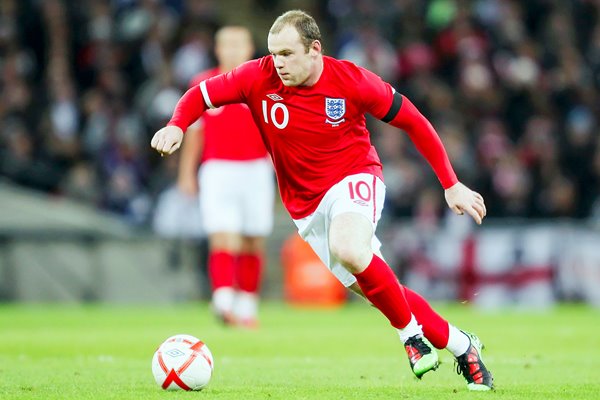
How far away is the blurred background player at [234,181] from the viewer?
12430 millimetres

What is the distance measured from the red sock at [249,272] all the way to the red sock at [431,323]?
555cm

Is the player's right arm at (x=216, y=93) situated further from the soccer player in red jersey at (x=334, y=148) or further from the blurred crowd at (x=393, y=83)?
the blurred crowd at (x=393, y=83)

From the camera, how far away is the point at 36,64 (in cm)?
2108

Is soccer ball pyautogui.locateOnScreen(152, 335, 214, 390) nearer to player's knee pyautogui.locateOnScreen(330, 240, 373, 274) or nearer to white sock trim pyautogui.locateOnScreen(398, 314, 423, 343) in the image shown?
player's knee pyautogui.locateOnScreen(330, 240, 373, 274)

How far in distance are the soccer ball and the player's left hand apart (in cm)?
168

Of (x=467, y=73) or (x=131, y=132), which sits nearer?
(x=131, y=132)

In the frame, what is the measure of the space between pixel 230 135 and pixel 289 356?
357 cm

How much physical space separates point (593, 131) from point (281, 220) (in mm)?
5513

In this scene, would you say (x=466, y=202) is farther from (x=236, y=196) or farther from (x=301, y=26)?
(x=236, y=196)

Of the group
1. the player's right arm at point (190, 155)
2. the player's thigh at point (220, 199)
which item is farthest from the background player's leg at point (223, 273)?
the player's right arm at point (190, 155)

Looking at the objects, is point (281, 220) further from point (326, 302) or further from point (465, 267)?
point (465, 267)

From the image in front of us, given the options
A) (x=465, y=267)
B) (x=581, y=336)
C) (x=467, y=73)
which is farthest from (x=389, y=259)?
(x=581, y=336)

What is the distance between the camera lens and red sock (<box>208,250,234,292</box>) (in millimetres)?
11984

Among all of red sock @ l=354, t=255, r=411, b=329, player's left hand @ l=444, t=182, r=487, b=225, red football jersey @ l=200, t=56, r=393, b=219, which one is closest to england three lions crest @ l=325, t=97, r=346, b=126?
red football jersey @ l=200, t=56, r=393, b=219
